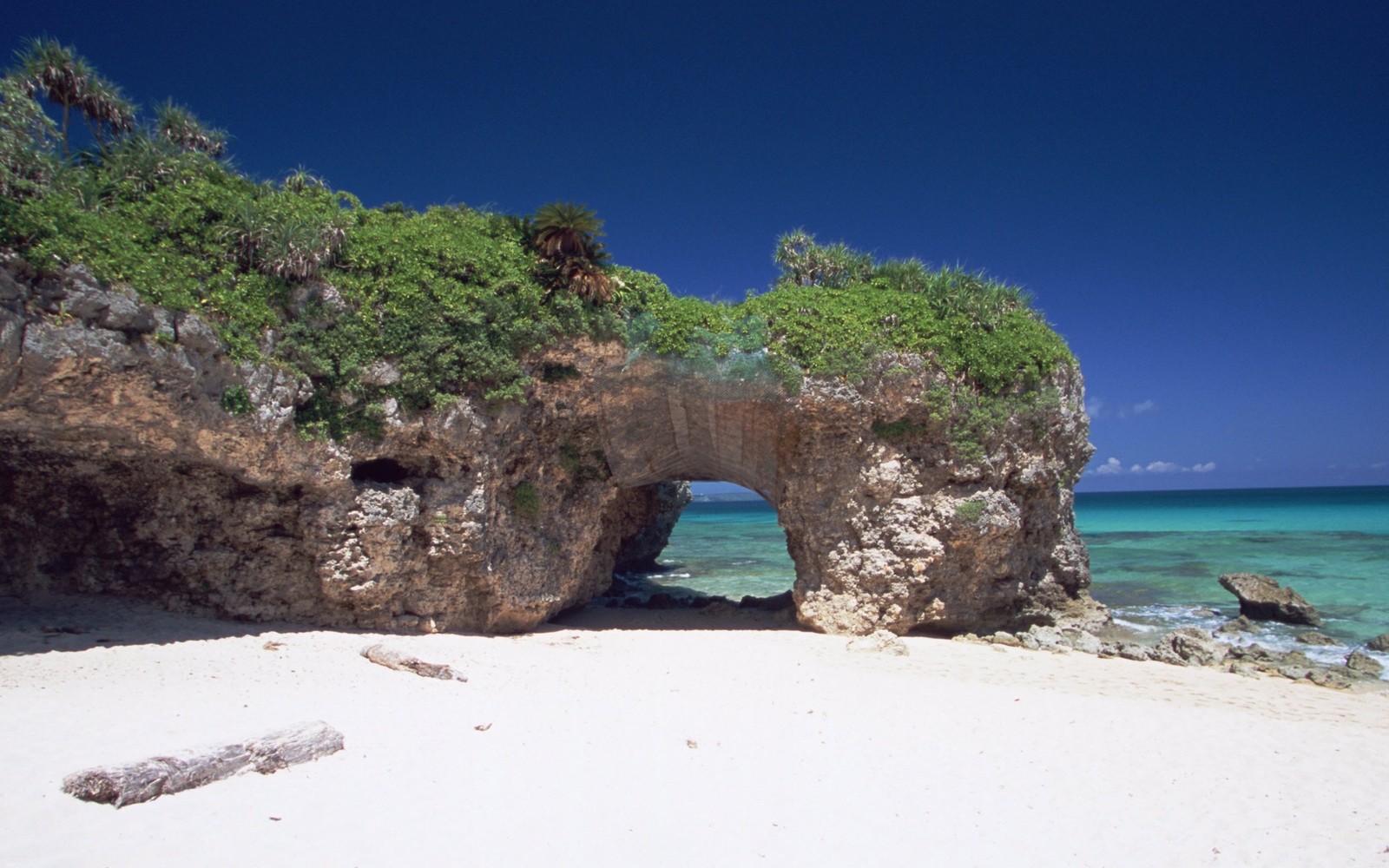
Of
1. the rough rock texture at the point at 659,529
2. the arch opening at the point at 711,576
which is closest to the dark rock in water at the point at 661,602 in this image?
Result: the arch opening at the point at 711,576

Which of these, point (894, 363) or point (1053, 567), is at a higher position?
point (894, 363)

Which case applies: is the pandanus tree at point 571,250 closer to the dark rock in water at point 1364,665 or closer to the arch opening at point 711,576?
the arch opening at point 711,576

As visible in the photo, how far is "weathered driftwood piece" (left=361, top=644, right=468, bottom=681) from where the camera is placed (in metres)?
9.80

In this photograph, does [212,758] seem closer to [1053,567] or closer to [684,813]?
[684,813]

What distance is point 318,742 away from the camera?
21.5ft

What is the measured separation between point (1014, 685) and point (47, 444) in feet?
47.8

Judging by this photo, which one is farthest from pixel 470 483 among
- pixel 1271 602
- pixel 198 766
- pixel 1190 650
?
pixel 1271 602

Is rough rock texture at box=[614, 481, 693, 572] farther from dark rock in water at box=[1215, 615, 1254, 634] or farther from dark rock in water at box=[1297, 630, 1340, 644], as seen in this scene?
dark rock in water at box=[1297, 630, 1340, 644]

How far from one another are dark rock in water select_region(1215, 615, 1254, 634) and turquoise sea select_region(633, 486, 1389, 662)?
20.8 inches

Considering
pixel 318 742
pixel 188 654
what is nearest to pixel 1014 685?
pixel 318 742

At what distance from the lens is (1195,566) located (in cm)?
3167

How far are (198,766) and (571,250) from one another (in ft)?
32.4

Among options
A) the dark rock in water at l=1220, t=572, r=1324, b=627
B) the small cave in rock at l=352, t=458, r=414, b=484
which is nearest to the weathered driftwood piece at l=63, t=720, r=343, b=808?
the small cave in rock at l=352, t=458, r=414, b=484

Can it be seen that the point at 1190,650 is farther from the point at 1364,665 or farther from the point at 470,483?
the point at 470,483
